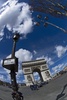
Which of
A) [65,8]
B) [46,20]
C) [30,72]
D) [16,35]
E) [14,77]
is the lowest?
[14,77]

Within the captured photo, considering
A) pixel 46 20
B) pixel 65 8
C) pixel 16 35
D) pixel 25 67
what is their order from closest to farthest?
pixel 16 35 → pixel 65 8 → pixel 46 20 → pixel 25 67

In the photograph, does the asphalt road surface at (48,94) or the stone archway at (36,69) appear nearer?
the asphalt road surface at (48,94)

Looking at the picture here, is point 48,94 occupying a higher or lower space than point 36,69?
lower

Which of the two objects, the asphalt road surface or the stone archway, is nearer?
the asphalt road surface

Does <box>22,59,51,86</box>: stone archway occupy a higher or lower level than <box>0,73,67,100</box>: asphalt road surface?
higher

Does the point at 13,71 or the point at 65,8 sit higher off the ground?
the point at 65,8

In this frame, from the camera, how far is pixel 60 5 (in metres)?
18.8

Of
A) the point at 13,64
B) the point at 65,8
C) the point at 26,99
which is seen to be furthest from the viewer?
the point at 26,99

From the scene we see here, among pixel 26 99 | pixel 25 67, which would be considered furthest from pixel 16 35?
pixel 25 67

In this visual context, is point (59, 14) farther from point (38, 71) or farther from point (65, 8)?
point (38, 71)

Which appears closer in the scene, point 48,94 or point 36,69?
point 48,94

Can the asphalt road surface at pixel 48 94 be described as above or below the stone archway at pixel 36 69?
below

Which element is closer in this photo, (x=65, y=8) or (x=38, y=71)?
(x=65, y=8)

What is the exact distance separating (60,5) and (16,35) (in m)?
8.20
